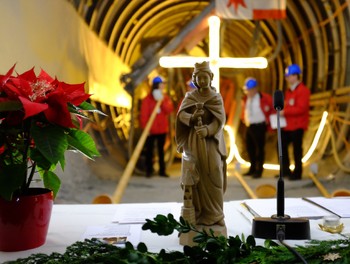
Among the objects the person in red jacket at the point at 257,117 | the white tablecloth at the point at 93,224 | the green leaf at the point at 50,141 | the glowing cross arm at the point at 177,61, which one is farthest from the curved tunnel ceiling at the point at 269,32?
the green leaf at the point at 50,141

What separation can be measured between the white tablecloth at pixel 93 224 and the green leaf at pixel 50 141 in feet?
0.79

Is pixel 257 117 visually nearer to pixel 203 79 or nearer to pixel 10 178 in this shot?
pixel 203 79

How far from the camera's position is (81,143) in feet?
3.20

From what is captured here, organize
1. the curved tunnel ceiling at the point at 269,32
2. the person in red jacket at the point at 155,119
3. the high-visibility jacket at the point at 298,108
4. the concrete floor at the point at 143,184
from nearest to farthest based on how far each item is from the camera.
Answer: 1. the concrete floor at the point at 143,184
2. the high-visibility jacket at the point at 298,108
3. the curved tunnel ceiling at the point at 269,32
4. the person in red jacket at the point at 155,119

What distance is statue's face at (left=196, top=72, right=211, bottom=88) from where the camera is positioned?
39.8 inches

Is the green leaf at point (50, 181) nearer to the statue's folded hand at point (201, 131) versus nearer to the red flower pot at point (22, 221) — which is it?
the red flower pot at point (22, 221)

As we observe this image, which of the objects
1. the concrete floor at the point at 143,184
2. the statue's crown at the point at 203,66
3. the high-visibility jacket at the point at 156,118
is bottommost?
the concrete floor at the point at 143,184

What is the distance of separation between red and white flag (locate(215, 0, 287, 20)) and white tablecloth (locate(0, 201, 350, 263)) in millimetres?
3448

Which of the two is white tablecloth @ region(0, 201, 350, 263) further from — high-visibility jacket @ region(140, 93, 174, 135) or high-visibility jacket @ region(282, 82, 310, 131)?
high-visibility jacket @ region(140, 93, 174, 135)

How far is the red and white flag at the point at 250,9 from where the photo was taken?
436 centimetres

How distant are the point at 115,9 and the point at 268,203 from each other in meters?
4.12

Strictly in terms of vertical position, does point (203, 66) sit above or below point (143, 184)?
above

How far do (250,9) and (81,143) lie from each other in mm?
3865

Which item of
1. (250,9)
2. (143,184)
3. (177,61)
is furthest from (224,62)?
(250,9)
